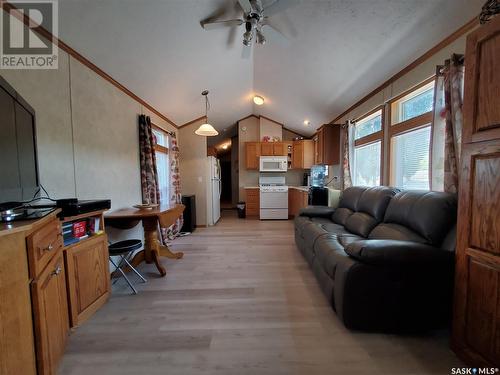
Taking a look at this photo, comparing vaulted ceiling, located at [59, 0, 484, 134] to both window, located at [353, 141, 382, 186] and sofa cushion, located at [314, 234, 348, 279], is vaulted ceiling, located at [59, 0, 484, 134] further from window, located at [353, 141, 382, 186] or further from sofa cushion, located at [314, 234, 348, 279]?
sofa cushion, located at [314, 234, 348, 279]

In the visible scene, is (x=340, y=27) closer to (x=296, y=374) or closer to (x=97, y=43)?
(x=97, y=43)

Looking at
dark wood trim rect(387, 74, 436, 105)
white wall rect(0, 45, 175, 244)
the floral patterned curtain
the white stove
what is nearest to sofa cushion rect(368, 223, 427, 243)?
dark wood trim rect(387, 74, 436, 105)

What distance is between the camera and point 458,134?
1777mm

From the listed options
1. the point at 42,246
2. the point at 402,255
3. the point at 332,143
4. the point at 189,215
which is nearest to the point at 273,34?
the point at 402,255

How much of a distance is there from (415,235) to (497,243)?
2.27ft

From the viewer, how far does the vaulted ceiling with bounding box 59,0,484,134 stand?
1806 mm

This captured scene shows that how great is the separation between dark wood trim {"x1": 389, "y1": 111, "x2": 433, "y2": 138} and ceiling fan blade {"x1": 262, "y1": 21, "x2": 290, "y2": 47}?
5.46ft

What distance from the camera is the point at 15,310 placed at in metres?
0.94

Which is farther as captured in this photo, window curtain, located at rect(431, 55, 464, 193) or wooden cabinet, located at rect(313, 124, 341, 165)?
wooden cabinet, located at rect(313, 124, 341, 165)

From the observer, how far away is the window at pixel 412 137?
2.37 m

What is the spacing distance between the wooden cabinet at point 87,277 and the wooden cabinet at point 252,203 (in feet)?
14.1

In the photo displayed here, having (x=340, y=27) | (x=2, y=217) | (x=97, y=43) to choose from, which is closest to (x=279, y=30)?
(x=340, y=27)

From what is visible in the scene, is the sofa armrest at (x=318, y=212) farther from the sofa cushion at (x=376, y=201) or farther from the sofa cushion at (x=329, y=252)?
the sofa cushion at (x=329, y=252)

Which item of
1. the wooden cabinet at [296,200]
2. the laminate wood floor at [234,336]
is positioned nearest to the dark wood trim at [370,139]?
the wooden cabinet at [296,200]
